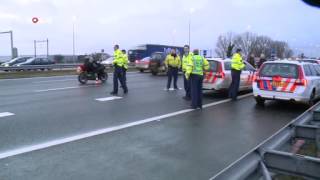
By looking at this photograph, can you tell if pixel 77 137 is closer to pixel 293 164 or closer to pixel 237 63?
pixel 293 164

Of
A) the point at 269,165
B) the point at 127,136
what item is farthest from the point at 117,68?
the point at 269,165

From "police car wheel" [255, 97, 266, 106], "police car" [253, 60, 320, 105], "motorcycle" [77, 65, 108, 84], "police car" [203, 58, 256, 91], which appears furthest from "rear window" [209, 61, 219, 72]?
"motorcycle" [77, 65, 108, 84]

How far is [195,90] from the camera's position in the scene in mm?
11727

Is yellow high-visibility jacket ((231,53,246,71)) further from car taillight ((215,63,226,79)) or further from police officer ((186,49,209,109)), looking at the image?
police officer ((186,49,209,109))

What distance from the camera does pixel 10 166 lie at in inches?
234

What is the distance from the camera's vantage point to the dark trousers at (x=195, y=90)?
11.8 m

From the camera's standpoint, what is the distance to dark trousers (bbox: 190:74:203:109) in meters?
11.8

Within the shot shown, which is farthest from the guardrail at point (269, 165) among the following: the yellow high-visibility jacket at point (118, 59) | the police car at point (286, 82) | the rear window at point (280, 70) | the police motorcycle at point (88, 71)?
the police motorcycle at point (88, 71)

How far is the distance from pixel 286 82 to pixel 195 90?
2.65m

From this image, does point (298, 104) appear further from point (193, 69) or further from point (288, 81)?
point (193, 69)

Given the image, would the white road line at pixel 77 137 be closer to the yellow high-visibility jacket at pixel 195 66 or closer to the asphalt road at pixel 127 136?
the asphalt road at pixel 127 136

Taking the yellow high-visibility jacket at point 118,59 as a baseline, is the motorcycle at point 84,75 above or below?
below

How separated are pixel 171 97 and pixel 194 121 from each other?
4923mm

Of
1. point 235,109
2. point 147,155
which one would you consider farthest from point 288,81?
point 147,155
